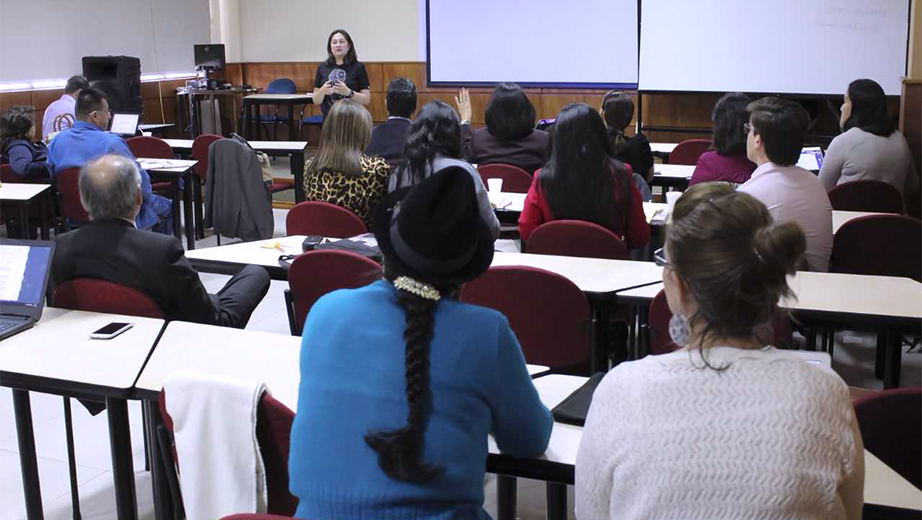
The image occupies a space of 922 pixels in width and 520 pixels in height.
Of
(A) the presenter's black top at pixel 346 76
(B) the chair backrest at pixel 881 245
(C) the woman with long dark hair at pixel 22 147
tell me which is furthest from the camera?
(A) the presenter's black top at pixel 346 76

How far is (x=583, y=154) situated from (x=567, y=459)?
73.9 inches

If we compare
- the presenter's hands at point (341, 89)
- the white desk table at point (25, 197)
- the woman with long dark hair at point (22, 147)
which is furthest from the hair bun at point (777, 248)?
the presenter's hands at point (341, 89)

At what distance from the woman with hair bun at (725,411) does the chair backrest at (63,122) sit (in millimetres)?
6267

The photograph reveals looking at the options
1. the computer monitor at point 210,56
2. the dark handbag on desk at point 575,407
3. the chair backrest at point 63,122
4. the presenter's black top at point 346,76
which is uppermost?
the computer monitor at point 210,56

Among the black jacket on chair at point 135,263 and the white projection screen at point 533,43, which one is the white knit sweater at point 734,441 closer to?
the black jacket on chair at point 135,263

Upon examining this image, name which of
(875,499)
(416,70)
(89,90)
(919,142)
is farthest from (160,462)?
(416,70)

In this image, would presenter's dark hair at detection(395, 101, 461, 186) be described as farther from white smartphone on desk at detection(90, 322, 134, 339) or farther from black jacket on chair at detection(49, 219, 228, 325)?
white smartphone on desk at detection(90, 322, 134, 339)

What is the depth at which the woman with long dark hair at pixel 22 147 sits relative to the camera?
5.72 meters

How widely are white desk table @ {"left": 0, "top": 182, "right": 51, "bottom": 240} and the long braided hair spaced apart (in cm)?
431

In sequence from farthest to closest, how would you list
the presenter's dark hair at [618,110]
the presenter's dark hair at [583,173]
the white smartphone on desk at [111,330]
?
the presenter's dark hair at [618,110], the presenter's dark hair at [583,173], the white smartphone on desk at [111,330]

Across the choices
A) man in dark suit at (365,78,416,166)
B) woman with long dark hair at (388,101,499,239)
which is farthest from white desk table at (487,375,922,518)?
man in dark suit at (365,78,416,166)

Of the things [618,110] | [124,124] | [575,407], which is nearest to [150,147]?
[124,124]

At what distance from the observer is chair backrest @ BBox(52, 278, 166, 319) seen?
263 cm

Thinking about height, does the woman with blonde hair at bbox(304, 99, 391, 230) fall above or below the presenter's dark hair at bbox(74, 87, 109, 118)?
below
